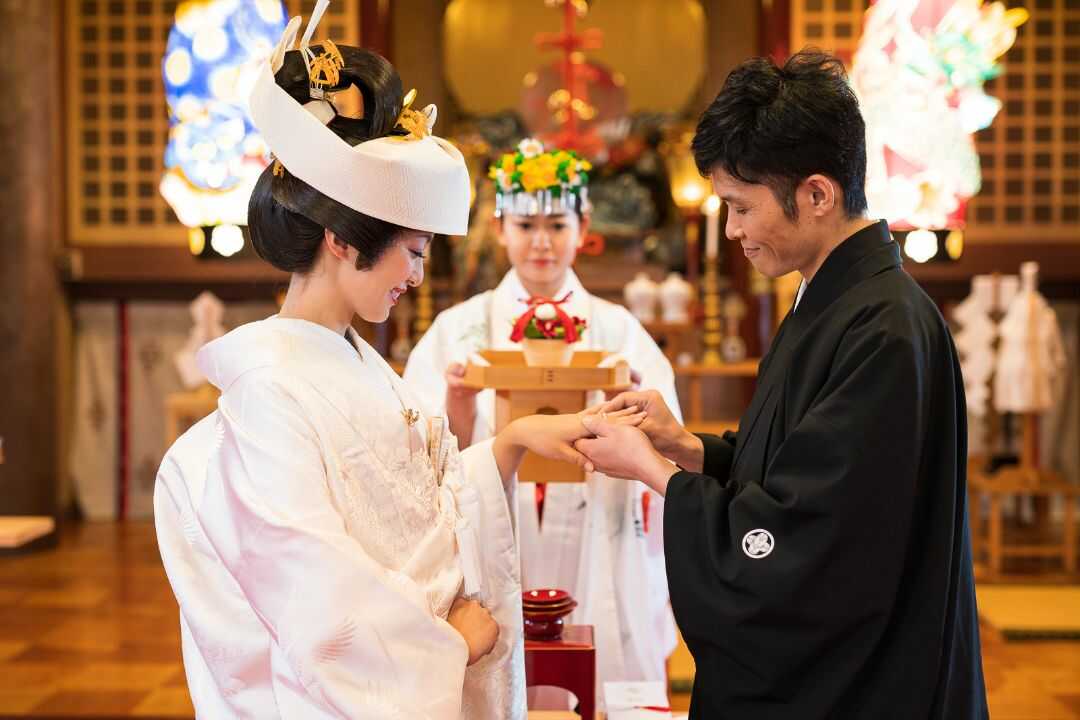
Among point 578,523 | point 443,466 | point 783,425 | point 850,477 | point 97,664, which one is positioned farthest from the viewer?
point 97,664

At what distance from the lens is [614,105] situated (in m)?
7.45

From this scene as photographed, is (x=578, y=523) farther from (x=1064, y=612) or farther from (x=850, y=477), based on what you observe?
(x=1064, y=612)

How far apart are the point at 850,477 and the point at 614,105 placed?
607 cm

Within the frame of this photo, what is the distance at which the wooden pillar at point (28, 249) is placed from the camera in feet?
21.2

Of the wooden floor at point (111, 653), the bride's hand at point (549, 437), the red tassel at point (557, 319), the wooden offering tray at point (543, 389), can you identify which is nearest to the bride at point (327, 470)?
the bride's hand at point (549, 437)

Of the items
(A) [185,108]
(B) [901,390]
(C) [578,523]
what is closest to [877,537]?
(B) [901,390]

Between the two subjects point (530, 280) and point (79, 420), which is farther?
point (79, 420)

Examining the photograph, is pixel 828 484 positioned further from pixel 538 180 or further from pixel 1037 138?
pixel 1037 138

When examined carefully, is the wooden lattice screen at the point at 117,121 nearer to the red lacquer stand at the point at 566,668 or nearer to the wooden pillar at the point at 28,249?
the wooden pillar at the point at 28,249

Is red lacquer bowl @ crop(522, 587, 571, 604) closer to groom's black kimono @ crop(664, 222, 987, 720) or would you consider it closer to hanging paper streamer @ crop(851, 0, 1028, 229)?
groom's black kimono @ crop(664, 222, 987, 720)

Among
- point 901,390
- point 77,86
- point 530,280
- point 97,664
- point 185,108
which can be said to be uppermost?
point 77,86

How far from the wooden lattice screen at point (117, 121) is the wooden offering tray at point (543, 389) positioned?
4.89 meters

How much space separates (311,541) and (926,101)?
14.5 feet

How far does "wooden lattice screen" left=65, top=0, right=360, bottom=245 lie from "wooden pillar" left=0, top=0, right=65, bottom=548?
13.5 inches
